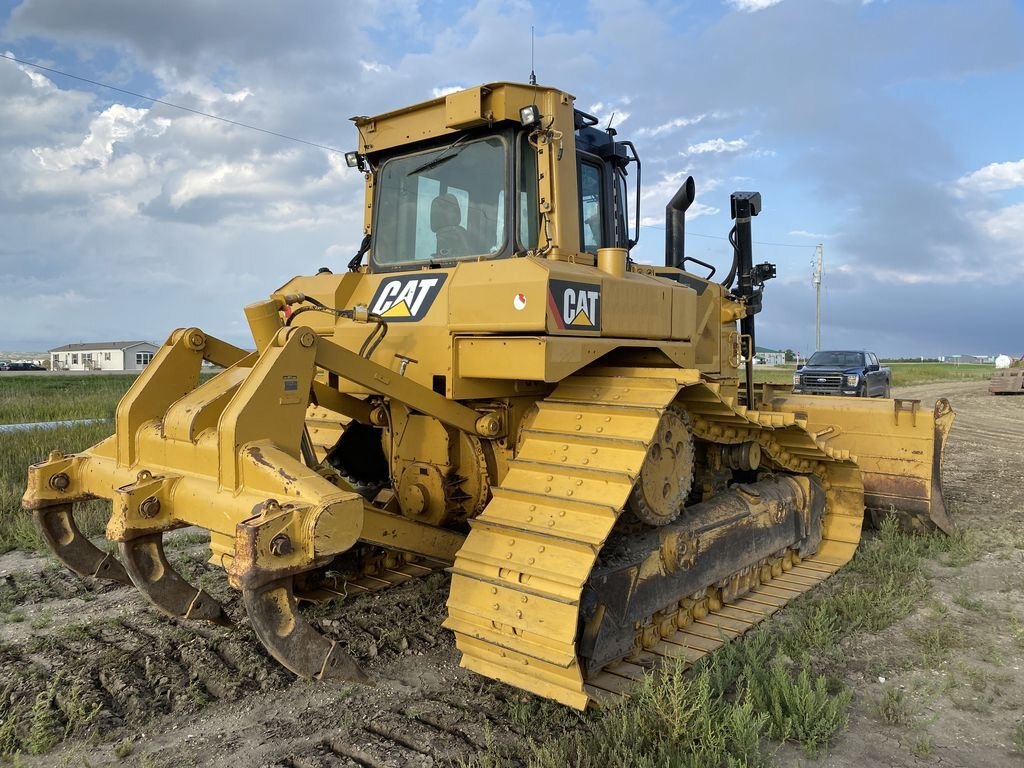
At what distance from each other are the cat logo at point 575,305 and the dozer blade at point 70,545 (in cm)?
305

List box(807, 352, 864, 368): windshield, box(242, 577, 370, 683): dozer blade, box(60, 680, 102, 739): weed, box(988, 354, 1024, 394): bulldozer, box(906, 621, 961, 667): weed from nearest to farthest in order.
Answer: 1. box(242, 577, 370, 683): dozer blade
2. box(60, 680, 102, 739): weed
3. box(906, 621, 961, 667): weed
4. box(807, 352, 864, 368): windshield
5. box(988, 354, 1024, 394): bulldozer

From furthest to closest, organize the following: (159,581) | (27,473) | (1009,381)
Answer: (1009,381)
(27,473)
(159,581)

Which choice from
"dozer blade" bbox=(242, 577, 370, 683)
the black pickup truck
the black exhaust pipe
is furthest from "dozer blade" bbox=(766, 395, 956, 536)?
the black pickup truck

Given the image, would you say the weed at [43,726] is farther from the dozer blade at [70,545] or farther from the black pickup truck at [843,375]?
the black pickup truck at [843,375]

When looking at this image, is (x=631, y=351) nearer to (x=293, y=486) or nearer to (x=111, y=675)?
(x=293, y=486)

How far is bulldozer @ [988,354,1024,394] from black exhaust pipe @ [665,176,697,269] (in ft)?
91.5

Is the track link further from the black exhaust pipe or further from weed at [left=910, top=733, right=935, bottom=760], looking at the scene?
the black exhaust pipe

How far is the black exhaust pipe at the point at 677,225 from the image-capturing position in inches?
248

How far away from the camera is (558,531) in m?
3.68

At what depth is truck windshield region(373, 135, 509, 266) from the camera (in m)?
4.76

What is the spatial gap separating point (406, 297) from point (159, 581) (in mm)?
2073

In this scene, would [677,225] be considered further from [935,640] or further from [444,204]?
[935,640]

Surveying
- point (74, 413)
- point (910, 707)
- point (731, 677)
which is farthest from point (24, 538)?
point (74, 413)

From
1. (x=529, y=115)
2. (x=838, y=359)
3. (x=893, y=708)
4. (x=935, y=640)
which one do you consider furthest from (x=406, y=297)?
(x=838, y=359)
